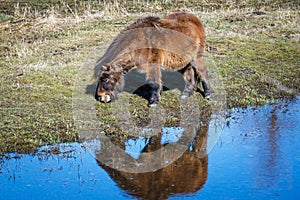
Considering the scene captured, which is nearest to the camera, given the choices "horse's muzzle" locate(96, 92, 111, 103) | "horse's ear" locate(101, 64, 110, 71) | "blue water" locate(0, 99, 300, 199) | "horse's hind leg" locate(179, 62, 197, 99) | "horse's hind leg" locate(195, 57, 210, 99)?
"blue water" locate(0, 99, 300, 199)

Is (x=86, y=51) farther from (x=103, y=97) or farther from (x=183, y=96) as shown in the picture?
(x=103, y=97)

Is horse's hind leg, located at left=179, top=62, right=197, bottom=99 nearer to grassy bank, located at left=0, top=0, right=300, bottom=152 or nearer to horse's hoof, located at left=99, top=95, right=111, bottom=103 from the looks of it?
grassy bank, located at left=0, top=0, right=300, bottom=152

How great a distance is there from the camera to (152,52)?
8.70 metres

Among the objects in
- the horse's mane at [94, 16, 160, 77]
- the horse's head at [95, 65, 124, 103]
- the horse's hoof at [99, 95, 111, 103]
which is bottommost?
the horse's hoof at [99, 95, 111, 103]

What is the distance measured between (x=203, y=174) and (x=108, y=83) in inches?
115

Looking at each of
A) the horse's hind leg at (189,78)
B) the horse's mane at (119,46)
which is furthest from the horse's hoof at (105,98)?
the horse's hind leg at (189,78)

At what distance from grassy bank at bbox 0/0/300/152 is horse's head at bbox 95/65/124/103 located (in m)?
0.27

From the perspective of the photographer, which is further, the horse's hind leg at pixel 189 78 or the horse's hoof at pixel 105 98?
the horse's hind leg at pixel 189 78

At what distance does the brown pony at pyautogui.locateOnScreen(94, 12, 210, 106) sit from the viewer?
854 cm

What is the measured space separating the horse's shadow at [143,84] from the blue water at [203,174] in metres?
2.38

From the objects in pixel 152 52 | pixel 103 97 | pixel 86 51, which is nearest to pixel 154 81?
pixel 152 52

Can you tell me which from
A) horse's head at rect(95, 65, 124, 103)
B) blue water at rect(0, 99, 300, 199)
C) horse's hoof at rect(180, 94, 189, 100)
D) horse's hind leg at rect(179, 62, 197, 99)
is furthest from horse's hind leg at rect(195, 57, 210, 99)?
blue water at rect(0, 99, 300, 199)

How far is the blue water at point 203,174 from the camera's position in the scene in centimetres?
566

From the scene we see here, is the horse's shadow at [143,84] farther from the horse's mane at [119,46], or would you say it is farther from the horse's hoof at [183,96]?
the horse's mane at [119,46]
